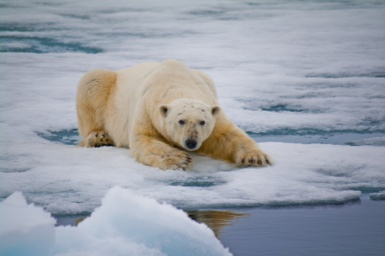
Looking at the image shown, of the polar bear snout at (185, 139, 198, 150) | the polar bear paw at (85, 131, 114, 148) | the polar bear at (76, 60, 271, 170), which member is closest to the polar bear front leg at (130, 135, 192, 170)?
the polar bear at (76, 60, 271, 170)

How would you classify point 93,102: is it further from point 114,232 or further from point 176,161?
point 114,232

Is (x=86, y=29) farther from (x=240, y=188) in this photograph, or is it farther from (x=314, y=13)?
(x=240, y=188)

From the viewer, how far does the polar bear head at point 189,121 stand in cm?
612

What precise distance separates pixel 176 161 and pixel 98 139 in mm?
1349

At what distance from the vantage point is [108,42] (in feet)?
46.4

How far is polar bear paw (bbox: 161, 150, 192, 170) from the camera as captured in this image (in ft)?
20.3

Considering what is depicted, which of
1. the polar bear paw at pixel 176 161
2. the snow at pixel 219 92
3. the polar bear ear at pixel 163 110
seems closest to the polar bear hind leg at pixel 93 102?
the snow at pixel 219 92

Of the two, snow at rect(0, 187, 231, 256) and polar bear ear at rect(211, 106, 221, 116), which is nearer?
snow at rect(0, 187, 231, 256)

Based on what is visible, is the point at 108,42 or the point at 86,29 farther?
the point at 86,29

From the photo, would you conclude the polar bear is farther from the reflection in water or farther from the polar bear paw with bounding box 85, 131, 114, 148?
the reflection in water

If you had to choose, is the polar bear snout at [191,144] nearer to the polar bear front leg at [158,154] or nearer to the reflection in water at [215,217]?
the polar bear front leg at [158,154]

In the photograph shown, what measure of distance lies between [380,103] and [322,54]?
3811 millimetres

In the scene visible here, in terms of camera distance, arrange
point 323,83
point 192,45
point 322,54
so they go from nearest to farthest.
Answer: point 323,83, point 322,54, point 192,45

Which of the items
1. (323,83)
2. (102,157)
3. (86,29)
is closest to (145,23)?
(86,29)
